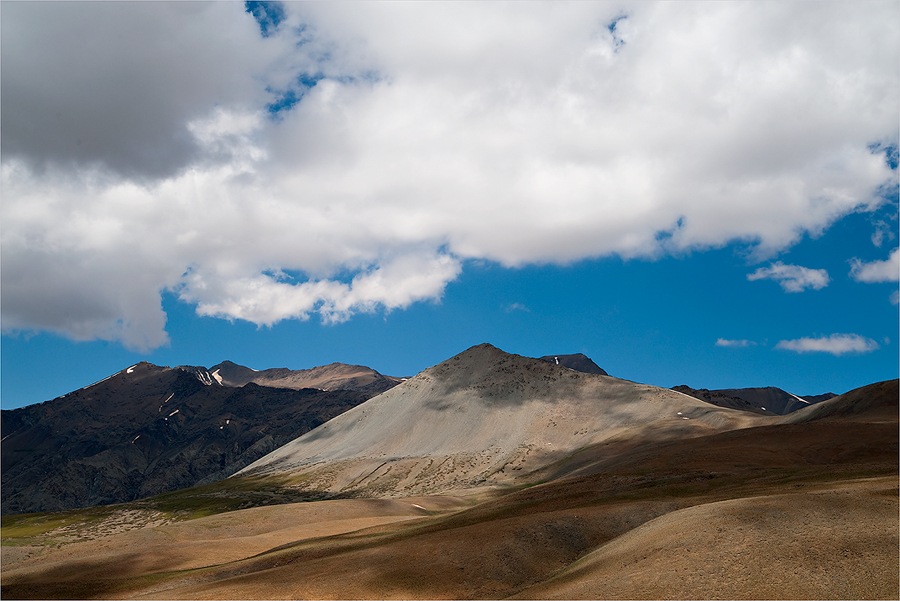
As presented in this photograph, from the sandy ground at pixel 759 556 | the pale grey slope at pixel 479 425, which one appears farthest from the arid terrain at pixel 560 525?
the pale grey slope at pixel 479 425

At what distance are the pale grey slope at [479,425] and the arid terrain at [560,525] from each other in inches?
37.4

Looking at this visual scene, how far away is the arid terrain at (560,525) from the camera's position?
22.2m

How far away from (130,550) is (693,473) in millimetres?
51774

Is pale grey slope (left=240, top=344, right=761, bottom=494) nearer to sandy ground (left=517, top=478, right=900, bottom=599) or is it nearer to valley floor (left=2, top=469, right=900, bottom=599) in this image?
valley floor (left=2, top=469, right=900, bottom=599)

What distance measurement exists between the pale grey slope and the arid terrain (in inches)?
37.4

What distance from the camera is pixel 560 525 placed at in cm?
3709

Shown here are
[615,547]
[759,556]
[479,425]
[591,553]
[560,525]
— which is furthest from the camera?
[479,425]

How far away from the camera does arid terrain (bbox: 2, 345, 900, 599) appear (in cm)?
2216

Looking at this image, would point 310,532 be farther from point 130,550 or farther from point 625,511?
point 625,511

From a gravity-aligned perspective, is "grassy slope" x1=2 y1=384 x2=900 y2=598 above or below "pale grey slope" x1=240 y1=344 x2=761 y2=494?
below

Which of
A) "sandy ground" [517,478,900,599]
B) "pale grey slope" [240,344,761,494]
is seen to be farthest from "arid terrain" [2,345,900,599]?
"pale grey slope" [240,344,761,494]

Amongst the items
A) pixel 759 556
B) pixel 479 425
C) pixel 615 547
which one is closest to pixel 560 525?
pixel 615 547

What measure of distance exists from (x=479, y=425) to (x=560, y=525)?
11640cm

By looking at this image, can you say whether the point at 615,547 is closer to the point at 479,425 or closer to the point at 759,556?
the point at 759,556
